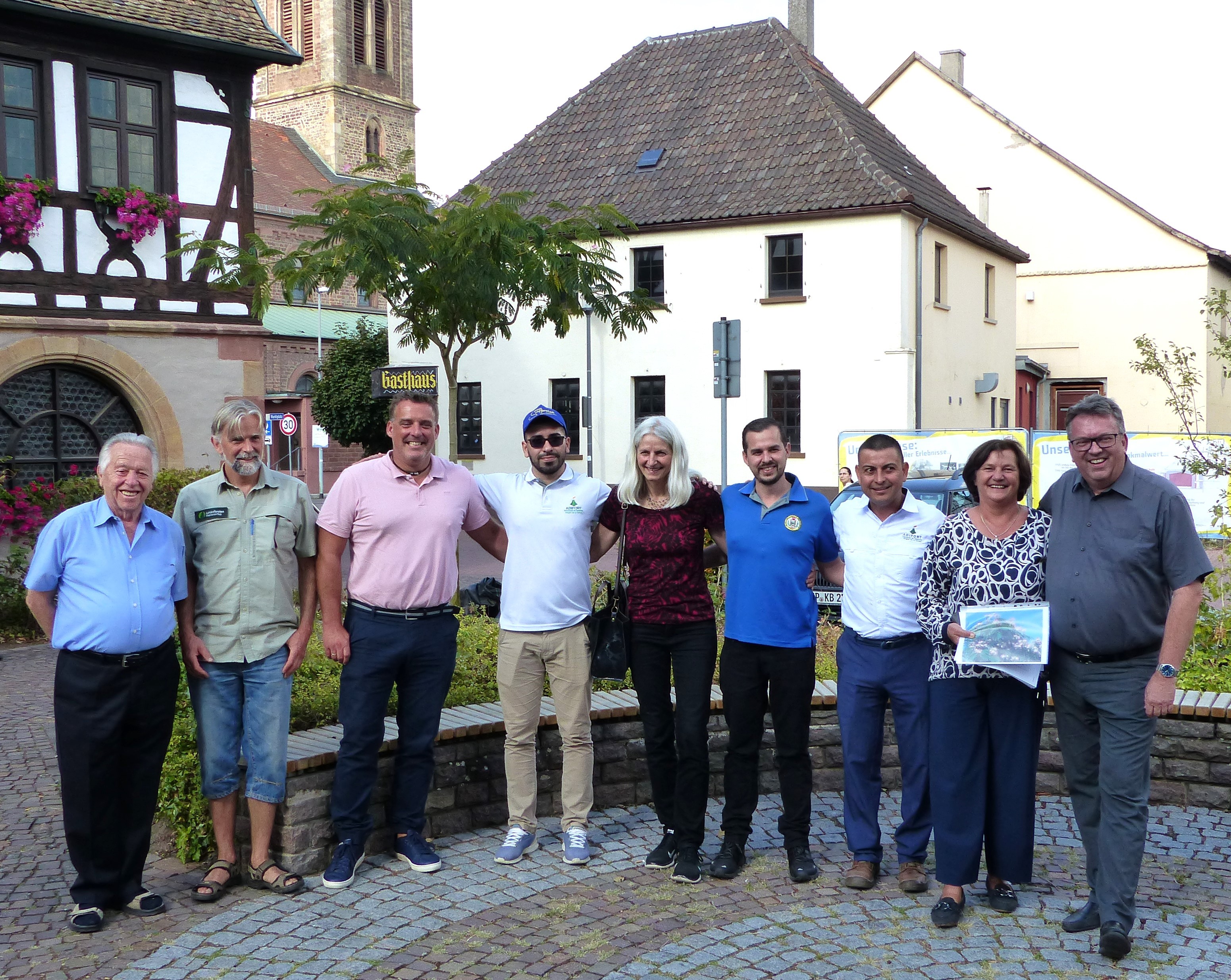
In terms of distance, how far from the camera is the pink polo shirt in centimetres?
521

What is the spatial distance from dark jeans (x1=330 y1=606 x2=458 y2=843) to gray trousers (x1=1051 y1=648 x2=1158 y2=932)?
2585mm

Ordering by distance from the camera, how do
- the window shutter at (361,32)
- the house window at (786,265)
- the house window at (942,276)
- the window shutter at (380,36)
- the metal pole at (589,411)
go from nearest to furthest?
the house window at (786,265)
the house window at (942,276)
the metal pole at (589,411)
the window shutter at (361,32)
the window shutter at (380,36)

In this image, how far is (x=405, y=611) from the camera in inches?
207

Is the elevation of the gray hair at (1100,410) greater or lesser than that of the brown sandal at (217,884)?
greater

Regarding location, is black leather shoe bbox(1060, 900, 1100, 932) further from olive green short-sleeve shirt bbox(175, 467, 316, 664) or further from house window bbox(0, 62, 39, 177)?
house window bbox(0, 62, 39, 177)

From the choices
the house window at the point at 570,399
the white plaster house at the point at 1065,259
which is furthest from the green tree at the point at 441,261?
the white plaster house at the point at 1065,259

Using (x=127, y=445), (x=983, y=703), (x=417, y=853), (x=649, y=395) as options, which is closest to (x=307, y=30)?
(x=649, y=395)

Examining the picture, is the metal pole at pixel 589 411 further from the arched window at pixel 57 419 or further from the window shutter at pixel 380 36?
the window shutter at pixel 380 36

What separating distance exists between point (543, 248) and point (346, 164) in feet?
181

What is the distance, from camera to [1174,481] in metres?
13.4

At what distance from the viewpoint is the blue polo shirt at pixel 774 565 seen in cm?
520

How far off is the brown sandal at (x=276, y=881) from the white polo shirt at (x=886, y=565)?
8.40ft

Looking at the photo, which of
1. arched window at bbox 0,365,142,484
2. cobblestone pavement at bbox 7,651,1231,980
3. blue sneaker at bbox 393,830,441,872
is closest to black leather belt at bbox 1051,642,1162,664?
cobblestone pavement at bbox 7,651,1231,980

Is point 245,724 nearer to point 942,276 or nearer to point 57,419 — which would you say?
point 57,419
